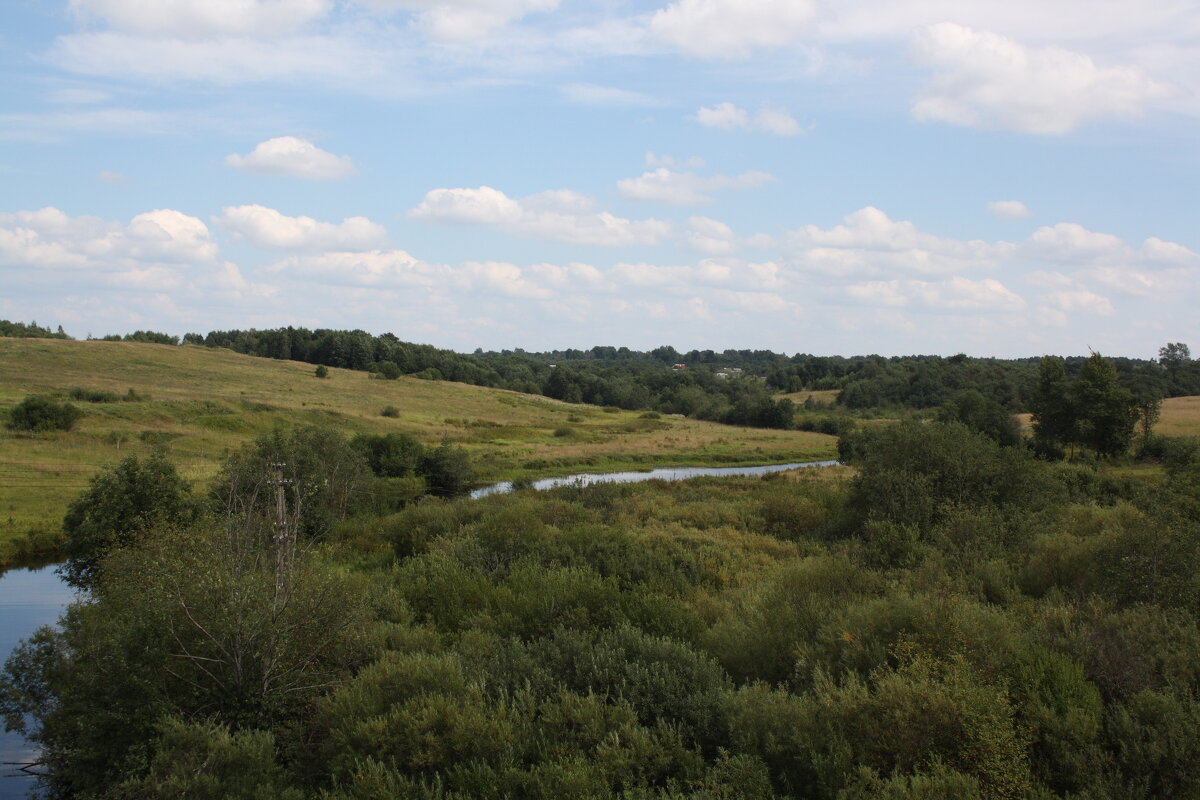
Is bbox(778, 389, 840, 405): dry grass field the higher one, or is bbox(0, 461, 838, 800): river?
bbox(778, 389, 840, 405): dry grass field

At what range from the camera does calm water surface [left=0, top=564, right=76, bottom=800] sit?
41.3 feet

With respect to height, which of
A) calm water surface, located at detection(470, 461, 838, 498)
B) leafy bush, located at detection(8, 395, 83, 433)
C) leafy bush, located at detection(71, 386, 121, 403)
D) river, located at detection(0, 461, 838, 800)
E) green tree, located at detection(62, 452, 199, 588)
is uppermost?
leafy bush, located at detection(71, 386, 121, 403)

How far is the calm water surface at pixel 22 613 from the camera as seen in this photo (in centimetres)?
1258

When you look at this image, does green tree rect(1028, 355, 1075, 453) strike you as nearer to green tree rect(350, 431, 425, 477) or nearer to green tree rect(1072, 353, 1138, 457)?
green tree rect(1072, 353, 1138, 457)

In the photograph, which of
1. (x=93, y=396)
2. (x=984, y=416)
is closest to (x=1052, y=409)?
(x=984, y=416)

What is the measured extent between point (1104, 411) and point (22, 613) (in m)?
59.2

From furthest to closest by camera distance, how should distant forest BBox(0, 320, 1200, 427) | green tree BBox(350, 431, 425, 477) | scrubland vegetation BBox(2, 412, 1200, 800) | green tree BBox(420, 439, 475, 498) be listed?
distant forest BBox(0, 320, 1200, 427)
green tree BBox(420, 439, 475, 498)
green tree BBox(350, 431, 425, 477)
scrubland vegetation BBox(2, 412, 1200, 800)

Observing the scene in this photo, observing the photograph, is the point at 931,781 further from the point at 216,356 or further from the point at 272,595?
the point at 216,356

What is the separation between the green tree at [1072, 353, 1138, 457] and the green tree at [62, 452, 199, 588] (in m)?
54.0

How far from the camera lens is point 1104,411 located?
2004 inches

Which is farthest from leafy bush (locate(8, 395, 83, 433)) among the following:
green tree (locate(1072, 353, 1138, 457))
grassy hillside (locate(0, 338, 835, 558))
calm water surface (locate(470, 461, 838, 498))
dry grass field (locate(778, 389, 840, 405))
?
dry grass field (locate(778, 389, 840, 405))

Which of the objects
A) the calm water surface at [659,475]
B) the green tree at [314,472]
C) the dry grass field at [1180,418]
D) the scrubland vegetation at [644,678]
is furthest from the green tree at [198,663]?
the dry grass field at [1180,418]

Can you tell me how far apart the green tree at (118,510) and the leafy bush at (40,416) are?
82.0ft

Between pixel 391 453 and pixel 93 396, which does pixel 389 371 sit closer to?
pixel 93 396
